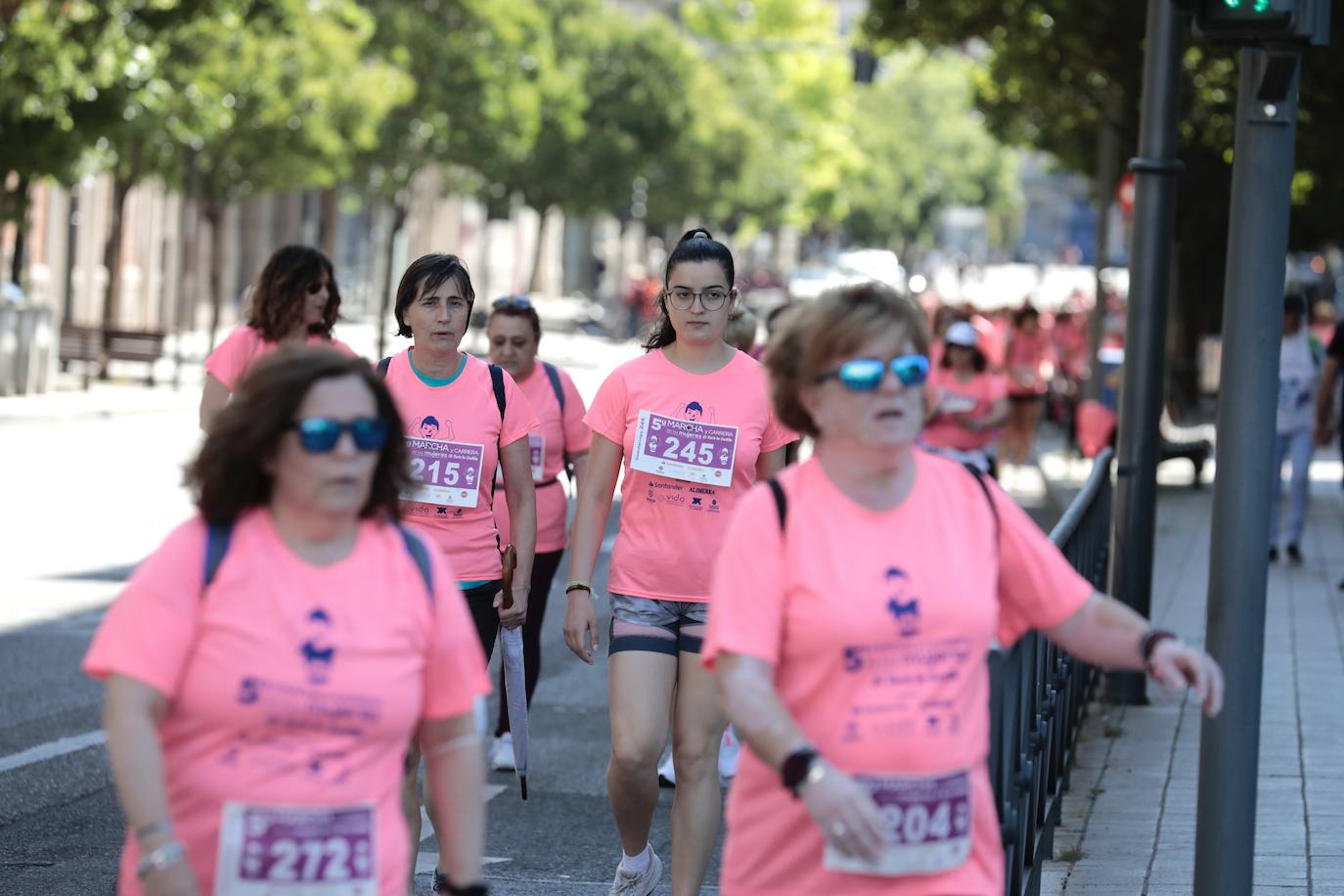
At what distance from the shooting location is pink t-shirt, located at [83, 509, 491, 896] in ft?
10.9

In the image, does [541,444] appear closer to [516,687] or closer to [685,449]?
[516,687]

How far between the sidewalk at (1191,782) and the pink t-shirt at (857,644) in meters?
3.06

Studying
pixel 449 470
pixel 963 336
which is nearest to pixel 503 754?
pixel 449 470

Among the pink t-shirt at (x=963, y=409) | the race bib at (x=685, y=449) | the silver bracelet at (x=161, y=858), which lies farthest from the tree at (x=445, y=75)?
the silver bracelet at (x=161, y=858)

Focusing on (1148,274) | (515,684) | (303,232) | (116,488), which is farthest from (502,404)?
(303,232)

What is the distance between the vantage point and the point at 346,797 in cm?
336

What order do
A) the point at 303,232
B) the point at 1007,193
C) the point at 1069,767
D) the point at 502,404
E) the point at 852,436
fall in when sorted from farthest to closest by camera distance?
1. the point at 1007,193
2. the point at 303,232
3. the point at 1069,767
4. the point at 502,404
5. the point at 852,436

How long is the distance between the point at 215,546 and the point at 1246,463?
8.89ft

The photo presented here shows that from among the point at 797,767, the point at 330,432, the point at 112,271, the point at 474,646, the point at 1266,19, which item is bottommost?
the point at 797,767

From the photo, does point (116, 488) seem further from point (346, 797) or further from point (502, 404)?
point (346, 797)

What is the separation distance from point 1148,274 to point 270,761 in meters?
7.25

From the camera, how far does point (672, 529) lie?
20.1 feet

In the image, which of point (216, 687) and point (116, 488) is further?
point (116, 488)

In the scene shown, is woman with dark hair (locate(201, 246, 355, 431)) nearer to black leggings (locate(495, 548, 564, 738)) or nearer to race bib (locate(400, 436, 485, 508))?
race bib (locate(400, 436, 485, 508))
